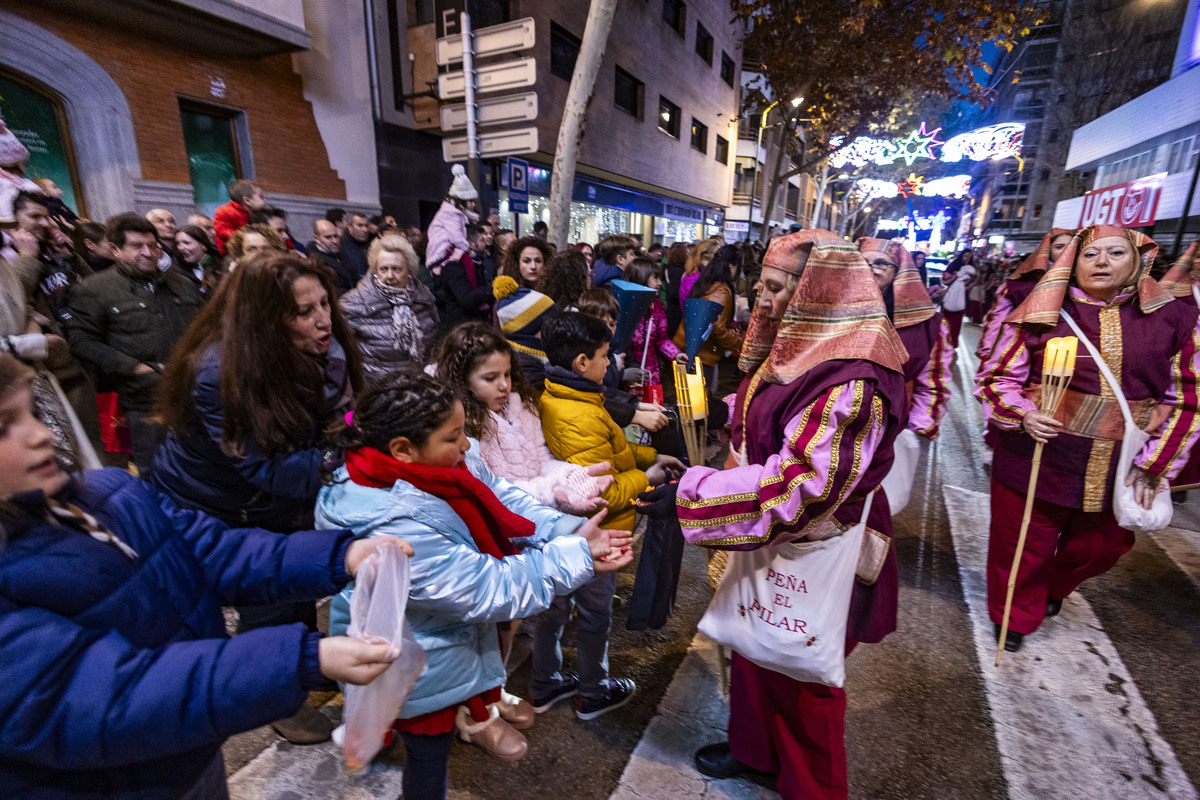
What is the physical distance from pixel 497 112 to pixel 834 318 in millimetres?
6343

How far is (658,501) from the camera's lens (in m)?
2.18

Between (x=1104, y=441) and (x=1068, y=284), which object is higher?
(x=1068, y=284)

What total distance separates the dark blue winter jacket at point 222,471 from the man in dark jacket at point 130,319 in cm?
168

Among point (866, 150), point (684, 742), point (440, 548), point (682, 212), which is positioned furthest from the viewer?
point (866, 150)

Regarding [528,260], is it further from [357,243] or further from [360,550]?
[360,550]

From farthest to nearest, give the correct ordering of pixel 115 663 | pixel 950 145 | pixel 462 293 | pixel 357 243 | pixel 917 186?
pixel 917 186, pixel 950 145, pixel 357 243, pixel 462 293, pixel 115 663

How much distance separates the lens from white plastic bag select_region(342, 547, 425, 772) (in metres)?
1.14

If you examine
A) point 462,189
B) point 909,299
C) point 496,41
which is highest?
point 496,41

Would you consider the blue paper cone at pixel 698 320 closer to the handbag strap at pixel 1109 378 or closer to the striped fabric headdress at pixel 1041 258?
the handbag strap at pixel 1109 378

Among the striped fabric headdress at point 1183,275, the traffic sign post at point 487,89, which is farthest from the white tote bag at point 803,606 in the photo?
the traffic sign post at point 487,89

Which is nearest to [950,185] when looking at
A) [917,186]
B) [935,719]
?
[917,186]

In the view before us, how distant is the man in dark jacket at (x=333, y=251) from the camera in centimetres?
561

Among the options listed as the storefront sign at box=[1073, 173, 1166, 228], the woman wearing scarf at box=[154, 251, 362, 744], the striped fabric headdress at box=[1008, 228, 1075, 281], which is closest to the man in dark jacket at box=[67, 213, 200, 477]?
the woman wearing scarf at box=[154, 251, 362, 744]

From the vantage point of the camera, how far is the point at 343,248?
6160mm
